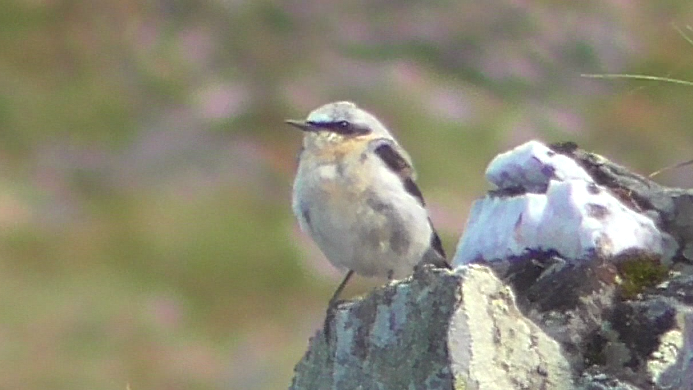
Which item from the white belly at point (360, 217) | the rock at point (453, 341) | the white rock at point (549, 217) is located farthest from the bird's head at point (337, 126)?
the rock at point (453, 341)

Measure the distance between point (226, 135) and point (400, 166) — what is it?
36.4 ft

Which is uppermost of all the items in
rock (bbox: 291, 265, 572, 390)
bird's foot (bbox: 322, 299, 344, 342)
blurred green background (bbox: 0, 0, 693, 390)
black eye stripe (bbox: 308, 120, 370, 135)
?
blurred green background (bbox: 0, 0, 693, 390)

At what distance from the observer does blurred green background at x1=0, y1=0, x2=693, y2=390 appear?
13500 millimetres

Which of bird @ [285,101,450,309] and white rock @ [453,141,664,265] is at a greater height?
bird @ [285,101,450,309]

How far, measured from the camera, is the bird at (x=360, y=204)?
546 cm

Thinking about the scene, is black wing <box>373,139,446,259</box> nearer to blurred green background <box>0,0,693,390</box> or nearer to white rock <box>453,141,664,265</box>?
white rock <box>453,141,664,265</box>

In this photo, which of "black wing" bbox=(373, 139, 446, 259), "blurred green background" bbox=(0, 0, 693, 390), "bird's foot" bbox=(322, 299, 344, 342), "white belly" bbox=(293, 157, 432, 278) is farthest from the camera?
"blurred green background" bbox=(0, 0, 693, 390)

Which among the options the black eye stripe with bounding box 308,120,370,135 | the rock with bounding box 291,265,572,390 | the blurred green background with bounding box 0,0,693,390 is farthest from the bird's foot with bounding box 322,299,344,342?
the blurred green background with bounding box 0,0,693,390

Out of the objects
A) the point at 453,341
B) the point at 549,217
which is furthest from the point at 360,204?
the point at 453,341

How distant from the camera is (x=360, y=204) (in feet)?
18.0

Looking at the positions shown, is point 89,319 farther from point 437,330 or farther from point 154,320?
point 437,330

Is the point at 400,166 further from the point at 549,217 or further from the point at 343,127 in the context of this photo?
the point at 549,217

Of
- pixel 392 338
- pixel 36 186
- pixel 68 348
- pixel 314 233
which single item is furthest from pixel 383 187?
pixel 36 186

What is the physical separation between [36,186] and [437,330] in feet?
42.6
